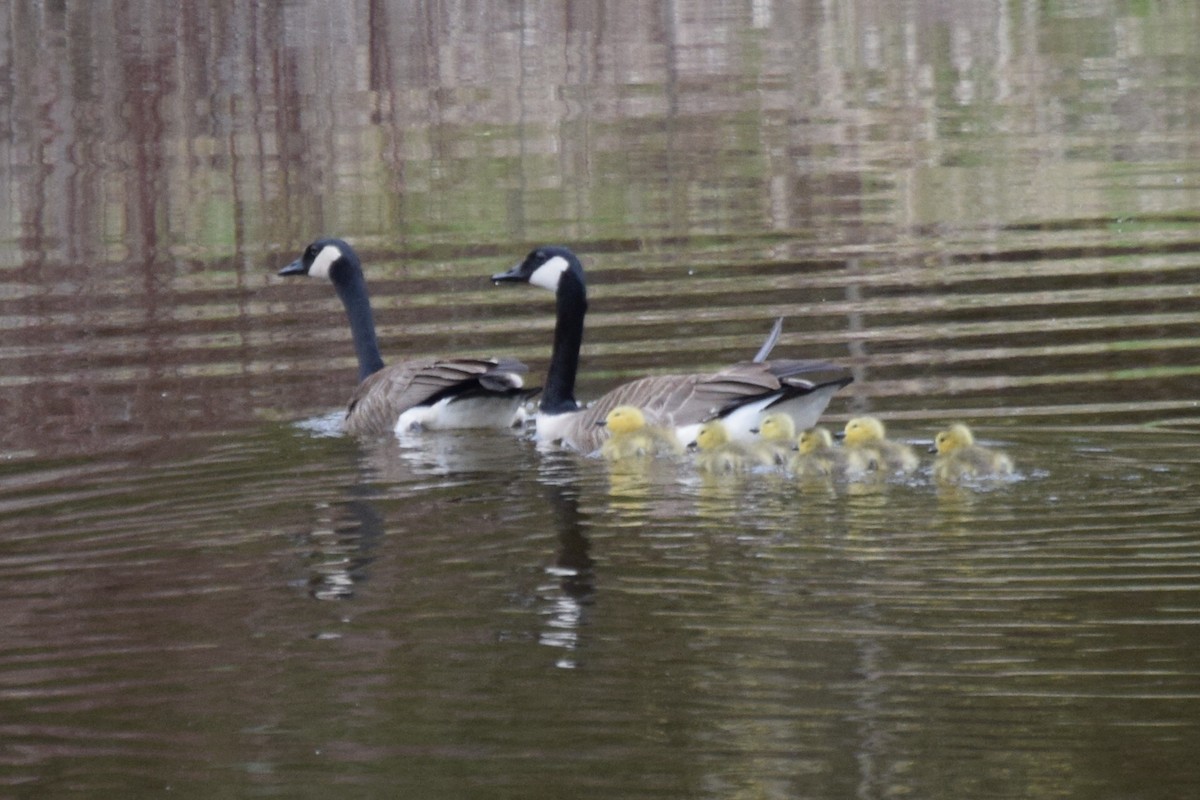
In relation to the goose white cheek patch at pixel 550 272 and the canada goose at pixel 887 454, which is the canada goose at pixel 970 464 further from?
the goose white cheek patch at pixel 550 272

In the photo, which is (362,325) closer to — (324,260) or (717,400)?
(324,260)

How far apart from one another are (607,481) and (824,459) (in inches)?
40.3

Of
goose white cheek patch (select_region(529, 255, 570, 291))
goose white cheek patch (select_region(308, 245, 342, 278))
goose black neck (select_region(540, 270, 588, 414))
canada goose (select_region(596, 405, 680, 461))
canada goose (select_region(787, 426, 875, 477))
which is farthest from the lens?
goose white cheek patch (select_region(308, 245, 342, 278))

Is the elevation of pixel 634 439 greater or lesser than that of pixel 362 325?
lesser

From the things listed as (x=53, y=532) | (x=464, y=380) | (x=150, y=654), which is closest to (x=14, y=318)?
(x=464, y=380)

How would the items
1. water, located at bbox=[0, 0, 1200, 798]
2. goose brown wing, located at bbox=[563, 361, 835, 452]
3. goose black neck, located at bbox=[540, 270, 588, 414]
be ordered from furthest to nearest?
goose black neck, located at bbox=[540, 270, 588, 414], goose brown wing, located at bbox=[563, 361, 835, 452], water, located at bbox=[0, 0, 1200, 798]

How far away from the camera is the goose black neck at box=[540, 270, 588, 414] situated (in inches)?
434

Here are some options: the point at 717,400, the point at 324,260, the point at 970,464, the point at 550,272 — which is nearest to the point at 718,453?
the point at 717,400

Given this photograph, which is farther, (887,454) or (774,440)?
(774,440)

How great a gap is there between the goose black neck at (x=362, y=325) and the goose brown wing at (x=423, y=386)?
104 cm

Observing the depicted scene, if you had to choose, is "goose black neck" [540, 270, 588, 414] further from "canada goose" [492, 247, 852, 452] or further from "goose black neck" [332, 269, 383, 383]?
"goose black neck" [332, 269, 383, 383]

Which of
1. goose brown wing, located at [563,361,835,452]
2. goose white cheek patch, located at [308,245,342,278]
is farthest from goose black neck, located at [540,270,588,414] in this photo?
Result: goose white cheek patch, located at [308,245,342,278]

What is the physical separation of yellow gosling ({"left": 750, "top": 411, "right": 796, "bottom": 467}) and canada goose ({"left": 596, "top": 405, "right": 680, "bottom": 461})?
43cm

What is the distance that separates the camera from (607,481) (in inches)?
361
